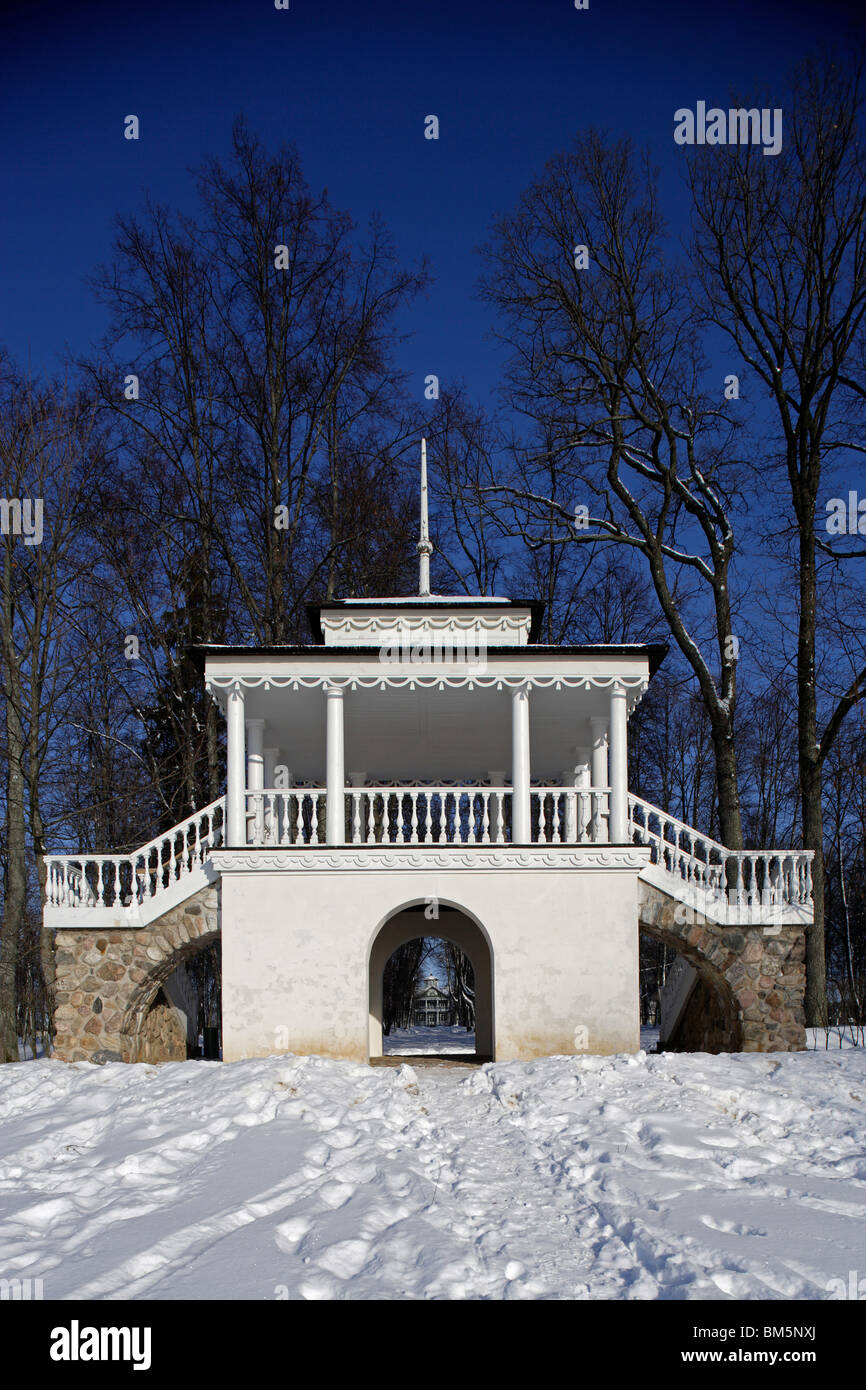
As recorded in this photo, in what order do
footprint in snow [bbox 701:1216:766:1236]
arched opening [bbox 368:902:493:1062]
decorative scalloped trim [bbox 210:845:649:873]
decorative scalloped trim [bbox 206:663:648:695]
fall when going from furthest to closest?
arched opening [bbox 368:902:493:1062] < decorative scalloped trim [bbox 206:663:648:695] < decorative scalloped trim [bbox 210:845:649:873] < footprint in snow [bbox 701:1216:766:1236]

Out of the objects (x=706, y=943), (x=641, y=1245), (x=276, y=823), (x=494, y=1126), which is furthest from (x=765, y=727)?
(x=641, y=1245)

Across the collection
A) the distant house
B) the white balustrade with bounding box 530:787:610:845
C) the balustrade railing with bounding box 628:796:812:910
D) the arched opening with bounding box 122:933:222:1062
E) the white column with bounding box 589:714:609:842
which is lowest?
the distant house

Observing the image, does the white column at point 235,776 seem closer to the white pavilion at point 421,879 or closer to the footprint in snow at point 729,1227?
the white pavilion at point 421,879

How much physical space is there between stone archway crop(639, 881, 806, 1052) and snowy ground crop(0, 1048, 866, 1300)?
1.40 m

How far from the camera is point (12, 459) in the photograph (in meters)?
18.5

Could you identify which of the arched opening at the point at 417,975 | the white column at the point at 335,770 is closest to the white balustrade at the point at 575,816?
the arched opening at the point at 417,975

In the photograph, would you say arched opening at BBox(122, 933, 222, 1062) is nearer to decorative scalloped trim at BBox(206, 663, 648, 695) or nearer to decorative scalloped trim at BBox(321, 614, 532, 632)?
decorative scalloped trim at BBox(206, 663, 648, 695)

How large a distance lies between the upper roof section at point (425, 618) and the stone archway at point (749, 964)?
4.09 m

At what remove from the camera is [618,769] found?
13922 millimetres

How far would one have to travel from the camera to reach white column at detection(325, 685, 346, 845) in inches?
547

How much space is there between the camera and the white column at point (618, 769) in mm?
13867

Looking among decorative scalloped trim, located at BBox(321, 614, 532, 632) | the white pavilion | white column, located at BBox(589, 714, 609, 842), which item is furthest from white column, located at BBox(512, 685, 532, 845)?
decorative scalloped trim, located at BBox(321, 614, 532, 632)
